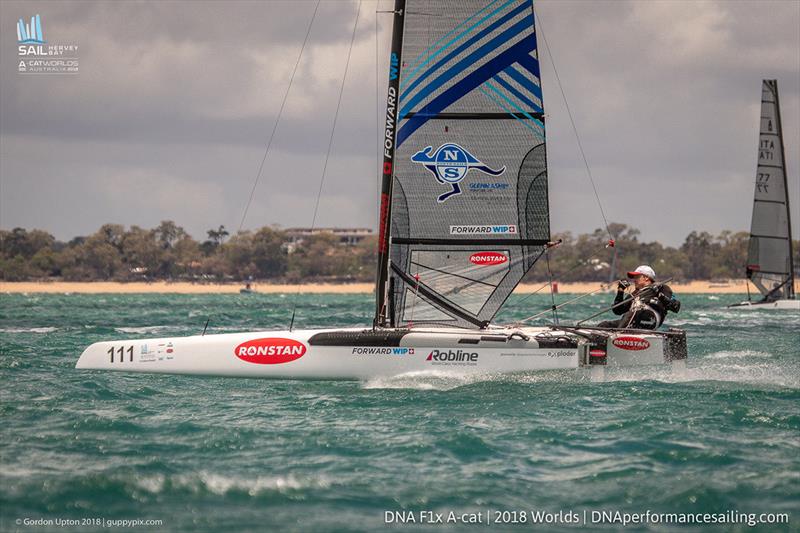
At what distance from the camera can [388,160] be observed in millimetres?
15180

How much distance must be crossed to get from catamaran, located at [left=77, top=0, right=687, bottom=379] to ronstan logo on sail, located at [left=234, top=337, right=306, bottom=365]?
0.02 m

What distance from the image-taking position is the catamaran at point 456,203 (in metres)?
14.8

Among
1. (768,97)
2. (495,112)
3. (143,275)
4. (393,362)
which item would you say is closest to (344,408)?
(393,362)

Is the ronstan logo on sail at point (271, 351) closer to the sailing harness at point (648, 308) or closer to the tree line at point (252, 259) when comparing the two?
the sailing harness at point (648, 308)

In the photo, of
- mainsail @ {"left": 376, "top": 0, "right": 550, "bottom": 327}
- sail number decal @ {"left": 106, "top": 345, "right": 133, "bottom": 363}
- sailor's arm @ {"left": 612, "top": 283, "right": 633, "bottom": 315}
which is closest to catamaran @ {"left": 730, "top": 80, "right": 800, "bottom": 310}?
sailor's arm @ {"left": 612, "top": 283, "right": 633, "bottom": 315}

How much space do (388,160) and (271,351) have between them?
316 cm

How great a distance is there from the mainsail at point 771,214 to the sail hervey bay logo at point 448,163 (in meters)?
29.5

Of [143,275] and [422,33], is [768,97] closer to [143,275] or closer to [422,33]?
[422,33]

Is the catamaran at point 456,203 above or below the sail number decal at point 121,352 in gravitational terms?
above

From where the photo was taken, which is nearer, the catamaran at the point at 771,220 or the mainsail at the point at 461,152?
the mainsail at the point at 461,152

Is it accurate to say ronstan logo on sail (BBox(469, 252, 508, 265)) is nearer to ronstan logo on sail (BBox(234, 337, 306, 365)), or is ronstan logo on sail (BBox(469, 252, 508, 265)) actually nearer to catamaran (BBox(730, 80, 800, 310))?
ronstan logo on sail (BBox(234, 337, 306, 365))

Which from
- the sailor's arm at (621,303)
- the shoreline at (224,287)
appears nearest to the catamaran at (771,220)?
the sailor's arm at (621,303)

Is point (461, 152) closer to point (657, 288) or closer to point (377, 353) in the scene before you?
point (377, 353)

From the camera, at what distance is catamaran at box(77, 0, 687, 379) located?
581 inches
